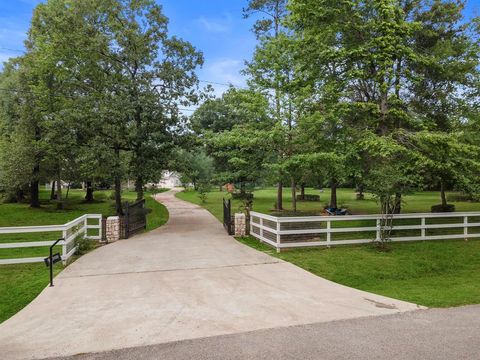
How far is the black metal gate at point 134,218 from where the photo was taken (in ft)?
41.5

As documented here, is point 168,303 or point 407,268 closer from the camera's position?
point 168,303

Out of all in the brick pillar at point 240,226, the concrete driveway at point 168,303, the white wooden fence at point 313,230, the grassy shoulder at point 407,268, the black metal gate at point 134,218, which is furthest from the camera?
the brick pillar at point 240,226

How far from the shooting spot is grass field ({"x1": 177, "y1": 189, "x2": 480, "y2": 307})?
266 inches

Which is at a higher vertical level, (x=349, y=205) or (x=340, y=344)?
(x=340, y=344)

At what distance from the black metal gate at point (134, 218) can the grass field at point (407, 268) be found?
451 centimetres

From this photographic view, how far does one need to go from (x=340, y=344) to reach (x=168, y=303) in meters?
2.88

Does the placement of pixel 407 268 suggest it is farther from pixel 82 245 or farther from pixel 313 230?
pixel 82 245

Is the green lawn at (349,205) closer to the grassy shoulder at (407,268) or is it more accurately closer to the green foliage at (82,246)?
the grassy shoulder at (407,268)

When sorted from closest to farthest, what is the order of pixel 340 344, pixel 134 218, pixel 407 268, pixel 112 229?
1. pixel 340 344
2. pixel 407 268
3. pixel 112 229
4. pixel 134 218

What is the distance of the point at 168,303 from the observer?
19.0 ft

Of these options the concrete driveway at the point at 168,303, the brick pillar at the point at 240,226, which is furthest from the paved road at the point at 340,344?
the brick pillar at the point at 240,226

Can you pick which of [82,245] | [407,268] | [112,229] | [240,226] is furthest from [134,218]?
[407,268]

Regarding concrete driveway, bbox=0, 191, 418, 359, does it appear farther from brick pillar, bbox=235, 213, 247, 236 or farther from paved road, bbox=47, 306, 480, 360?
brick pillar, bbox=235, 213, 247, 236

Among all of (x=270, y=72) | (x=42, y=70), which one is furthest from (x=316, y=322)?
(x=42, y=70)
